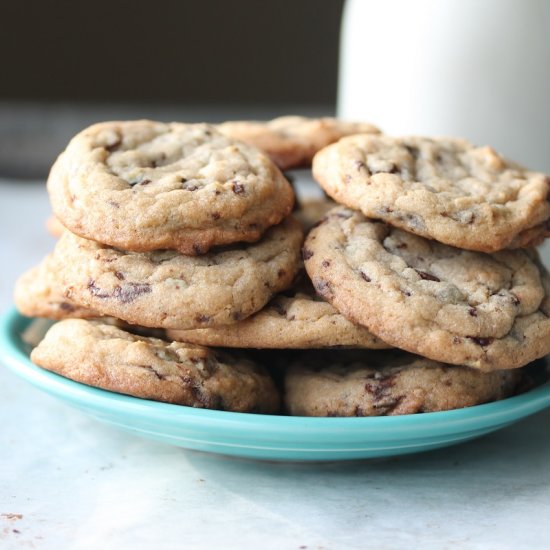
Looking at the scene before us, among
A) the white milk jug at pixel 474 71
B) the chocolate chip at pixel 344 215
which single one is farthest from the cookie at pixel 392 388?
the white milk jug at pixel 474 71

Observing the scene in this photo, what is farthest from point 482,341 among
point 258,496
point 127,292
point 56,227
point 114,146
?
point 56,227

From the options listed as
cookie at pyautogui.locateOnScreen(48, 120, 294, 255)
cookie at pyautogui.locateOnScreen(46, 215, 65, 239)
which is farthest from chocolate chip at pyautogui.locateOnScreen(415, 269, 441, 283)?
cookie at pyautogui.locateOnScreen(46, 215, 65, 239)

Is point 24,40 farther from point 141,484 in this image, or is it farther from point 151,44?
point 141,484

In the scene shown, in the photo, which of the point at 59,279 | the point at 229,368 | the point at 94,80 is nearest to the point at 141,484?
the point at 229,368

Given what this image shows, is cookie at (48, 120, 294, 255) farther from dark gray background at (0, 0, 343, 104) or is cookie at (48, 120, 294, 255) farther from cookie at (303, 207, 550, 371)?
dark gray background at (0, 0, 343, 104)

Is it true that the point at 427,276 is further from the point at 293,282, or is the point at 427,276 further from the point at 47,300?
the point at 47,300

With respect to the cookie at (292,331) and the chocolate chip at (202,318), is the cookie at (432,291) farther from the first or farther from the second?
the chocolate chip at (202,318)
